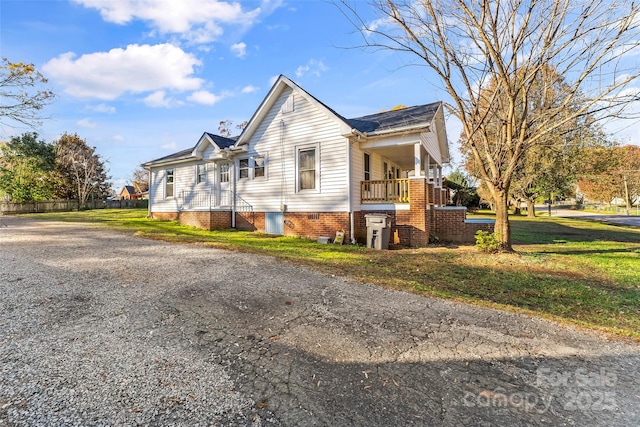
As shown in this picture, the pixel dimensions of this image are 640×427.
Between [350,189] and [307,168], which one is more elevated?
[307,168]

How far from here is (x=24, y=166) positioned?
2820cm

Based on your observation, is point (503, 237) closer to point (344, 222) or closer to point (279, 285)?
point (344, 222)

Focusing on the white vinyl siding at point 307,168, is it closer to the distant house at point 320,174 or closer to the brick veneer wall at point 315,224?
the distant house at point 320,174

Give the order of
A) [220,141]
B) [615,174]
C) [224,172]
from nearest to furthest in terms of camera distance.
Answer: [220,141] → [224,172] → [615,174]

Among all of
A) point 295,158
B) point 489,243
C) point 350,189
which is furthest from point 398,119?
point 489,243

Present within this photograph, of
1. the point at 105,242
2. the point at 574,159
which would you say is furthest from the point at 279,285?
the point at 574,159

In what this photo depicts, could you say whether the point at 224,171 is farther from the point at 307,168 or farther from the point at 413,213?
the point at 413,213

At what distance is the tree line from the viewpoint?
27234 millimetres

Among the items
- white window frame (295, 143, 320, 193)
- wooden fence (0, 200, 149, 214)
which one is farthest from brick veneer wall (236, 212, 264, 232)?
wooden fence (0, 200, 149, 214)

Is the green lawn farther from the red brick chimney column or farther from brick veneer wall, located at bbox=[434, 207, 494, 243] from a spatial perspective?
brick veneer wall, located at bbox=[434, 207, 494, 243]

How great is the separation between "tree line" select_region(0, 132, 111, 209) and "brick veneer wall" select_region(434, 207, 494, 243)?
1413 inches

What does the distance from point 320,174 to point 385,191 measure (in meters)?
2.67

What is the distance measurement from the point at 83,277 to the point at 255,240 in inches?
235

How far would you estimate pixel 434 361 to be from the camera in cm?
277
